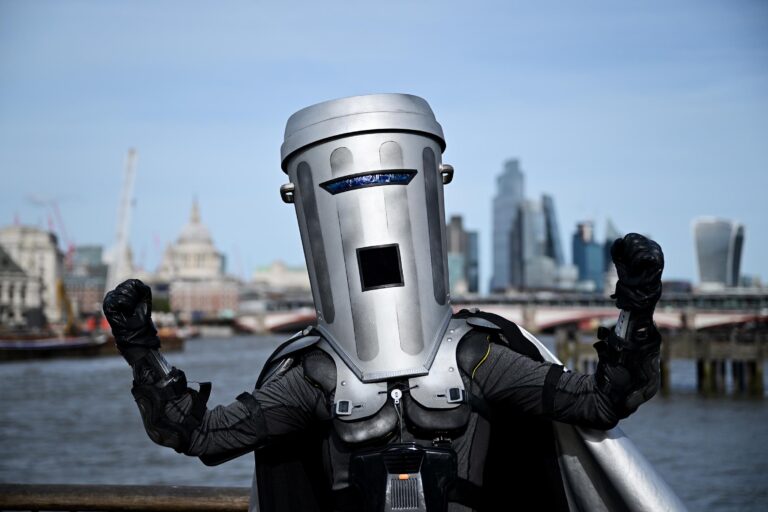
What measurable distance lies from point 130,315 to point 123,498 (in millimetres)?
1641

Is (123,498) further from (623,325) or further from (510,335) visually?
(623,325)

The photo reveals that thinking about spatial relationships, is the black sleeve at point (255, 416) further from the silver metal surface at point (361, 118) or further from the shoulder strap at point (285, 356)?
the silver metal surface at point (361, 118)

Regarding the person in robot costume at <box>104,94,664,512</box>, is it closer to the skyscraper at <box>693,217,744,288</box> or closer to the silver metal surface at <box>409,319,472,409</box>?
the silver metal surface at <box>409,319,472,409</box>

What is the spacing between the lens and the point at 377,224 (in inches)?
123

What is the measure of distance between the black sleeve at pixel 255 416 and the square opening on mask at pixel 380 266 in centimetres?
37

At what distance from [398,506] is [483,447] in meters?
0.39

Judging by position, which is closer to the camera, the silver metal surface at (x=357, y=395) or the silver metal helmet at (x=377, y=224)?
the silver metal surface at (x=357, y=395)

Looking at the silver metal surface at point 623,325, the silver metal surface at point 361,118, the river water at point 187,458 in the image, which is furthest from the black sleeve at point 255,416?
the river water at point 187,458

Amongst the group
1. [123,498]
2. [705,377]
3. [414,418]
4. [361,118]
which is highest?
[361,118]

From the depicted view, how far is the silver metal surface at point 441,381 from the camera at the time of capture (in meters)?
2.96

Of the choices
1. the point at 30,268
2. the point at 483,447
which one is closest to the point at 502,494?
the point at 483,447

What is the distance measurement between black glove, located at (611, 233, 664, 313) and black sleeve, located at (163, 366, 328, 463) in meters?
1.00

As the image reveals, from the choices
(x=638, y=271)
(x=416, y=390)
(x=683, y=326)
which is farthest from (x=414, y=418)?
(x=683, y=326)

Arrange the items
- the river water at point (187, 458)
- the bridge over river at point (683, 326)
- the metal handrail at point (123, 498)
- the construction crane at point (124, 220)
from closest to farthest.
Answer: the metal handrail at point (123, 498) < the river water at point (187, 458) < the bridge over river at point (683, 326) < the construction crane at point (124, 220)
